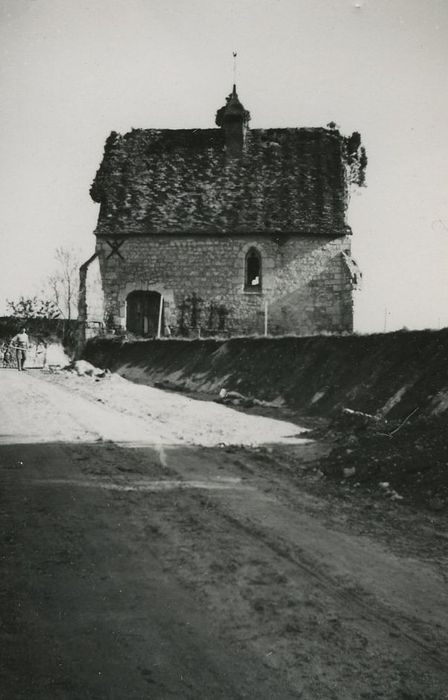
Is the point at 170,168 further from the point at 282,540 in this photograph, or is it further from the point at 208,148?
the point at 282,540

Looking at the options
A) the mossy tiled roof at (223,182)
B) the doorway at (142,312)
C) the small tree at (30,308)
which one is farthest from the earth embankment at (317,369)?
the small tree at (30,308)

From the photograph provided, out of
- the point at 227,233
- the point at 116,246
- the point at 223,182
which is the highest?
the point at 223,182

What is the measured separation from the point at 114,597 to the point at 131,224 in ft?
78.4

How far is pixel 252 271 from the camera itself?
26688 mm

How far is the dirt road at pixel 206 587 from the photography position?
117 inches

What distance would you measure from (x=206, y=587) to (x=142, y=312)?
76.0ft

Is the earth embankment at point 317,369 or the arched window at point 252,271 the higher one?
the arched window at point 252,271

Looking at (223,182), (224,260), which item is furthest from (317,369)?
(223,182)

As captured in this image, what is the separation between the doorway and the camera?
26531 mm

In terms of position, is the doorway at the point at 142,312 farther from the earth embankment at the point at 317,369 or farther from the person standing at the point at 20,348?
the person standing at the point at 20,348

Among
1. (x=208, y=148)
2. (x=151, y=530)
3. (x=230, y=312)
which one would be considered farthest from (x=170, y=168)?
(x=151, y=530)

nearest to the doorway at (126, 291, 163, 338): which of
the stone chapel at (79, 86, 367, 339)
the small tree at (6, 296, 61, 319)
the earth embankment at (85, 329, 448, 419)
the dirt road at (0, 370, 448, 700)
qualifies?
the stone chapel at (79, 86, 367, 339)

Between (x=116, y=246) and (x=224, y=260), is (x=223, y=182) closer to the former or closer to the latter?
(x=224, y=260)

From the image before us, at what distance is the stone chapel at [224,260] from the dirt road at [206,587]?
18614 mm
